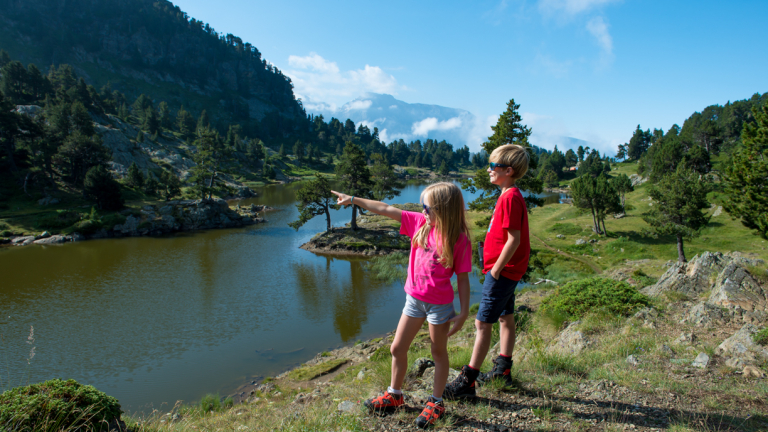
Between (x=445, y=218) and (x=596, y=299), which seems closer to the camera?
(x=445, y=218)

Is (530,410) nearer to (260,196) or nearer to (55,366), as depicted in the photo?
(55,366)

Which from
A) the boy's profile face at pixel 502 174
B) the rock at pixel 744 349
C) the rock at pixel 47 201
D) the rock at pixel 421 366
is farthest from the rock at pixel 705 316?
the rock at pixel 47 201

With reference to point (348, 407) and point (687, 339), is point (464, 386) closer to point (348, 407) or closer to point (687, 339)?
point (348, 407)

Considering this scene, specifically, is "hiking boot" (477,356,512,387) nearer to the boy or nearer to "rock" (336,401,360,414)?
the boy

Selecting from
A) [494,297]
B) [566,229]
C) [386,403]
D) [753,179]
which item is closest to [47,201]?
[386,403]

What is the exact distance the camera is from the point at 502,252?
372 cm

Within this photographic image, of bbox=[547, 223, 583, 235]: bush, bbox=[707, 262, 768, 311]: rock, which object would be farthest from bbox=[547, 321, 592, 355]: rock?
bbox=[547, 223, 583, 235]: bush

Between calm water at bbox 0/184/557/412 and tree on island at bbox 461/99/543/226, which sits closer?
calm water at bbox 0/184/557/412

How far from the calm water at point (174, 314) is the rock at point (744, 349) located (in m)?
12.2

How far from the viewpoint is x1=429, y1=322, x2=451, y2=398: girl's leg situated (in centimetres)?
364

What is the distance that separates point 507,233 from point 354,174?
3076 centimetres

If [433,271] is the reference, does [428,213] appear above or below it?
above

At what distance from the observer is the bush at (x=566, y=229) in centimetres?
3781

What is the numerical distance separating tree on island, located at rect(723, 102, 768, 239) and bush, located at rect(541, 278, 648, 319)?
51.0ft
